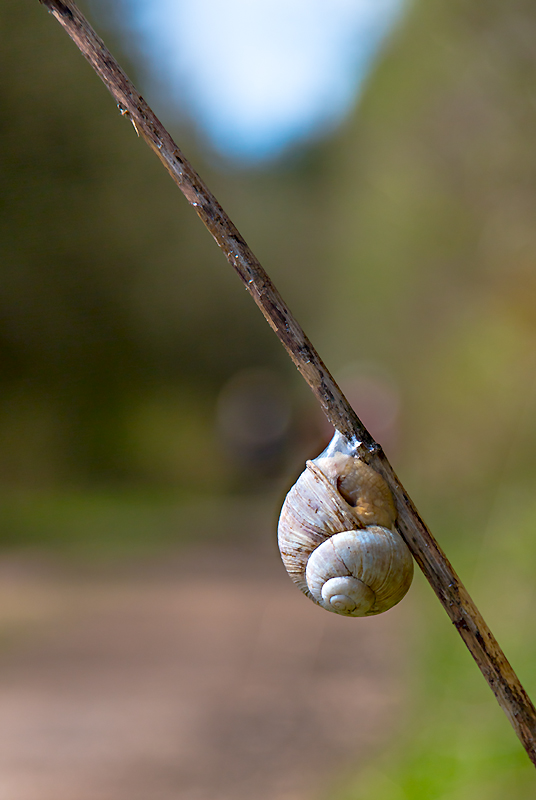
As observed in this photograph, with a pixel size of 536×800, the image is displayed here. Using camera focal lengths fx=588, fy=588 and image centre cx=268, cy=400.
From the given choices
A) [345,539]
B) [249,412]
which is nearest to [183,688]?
[345,539]

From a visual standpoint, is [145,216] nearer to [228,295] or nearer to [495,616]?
[228,295]

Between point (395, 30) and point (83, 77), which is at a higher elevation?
point (83, 77)

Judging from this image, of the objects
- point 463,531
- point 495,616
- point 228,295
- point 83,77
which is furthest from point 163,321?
point 495,616

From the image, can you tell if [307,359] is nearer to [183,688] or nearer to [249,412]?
[183,688]

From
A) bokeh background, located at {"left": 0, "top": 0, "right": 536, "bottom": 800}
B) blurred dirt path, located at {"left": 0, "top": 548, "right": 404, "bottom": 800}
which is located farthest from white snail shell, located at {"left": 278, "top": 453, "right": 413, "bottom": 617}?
blurred dirt path, located at {"left": 0, "top": 548, "right": 404, "bottom": 800}

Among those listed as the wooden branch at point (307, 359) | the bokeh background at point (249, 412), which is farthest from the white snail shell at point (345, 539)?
the bokeh background at point (249, 412)

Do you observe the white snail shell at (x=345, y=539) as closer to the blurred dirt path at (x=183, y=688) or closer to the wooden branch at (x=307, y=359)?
the wooden branch at (x=307, y=359)

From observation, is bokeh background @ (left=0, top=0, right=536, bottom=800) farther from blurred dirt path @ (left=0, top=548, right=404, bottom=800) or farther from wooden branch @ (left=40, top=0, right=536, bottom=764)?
wooden branch @ (left=40, top=0, right=536, bottom=764)
